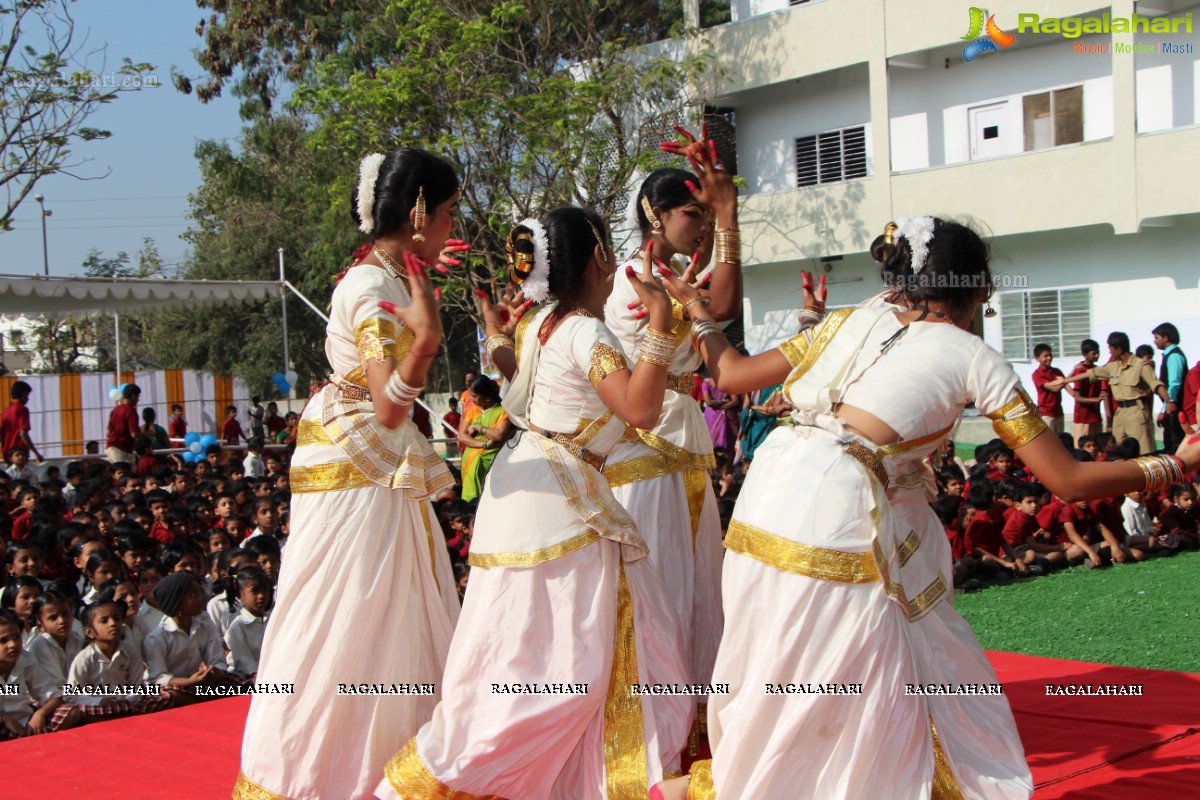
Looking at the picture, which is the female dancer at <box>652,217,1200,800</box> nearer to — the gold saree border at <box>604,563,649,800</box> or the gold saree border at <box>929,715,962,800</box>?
the gold saree border at <box>929,715,962,800</box>

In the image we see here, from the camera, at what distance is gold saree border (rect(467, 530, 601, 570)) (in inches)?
133

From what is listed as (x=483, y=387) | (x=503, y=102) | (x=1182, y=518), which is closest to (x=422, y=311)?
(x=483, y=387)

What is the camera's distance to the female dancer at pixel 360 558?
3.53 meters

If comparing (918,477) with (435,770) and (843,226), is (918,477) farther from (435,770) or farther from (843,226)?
(843,226)

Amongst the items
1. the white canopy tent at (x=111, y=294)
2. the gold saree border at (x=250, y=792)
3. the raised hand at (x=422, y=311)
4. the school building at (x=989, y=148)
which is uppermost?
the school building at (x=989, y=148)

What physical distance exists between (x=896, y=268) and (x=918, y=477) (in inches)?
23.3

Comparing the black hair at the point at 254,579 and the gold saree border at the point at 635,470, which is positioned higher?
the gold saree border at the point at 635,470

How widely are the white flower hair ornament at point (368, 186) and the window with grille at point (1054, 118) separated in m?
14.9

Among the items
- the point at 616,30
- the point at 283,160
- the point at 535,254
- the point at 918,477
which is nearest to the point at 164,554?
the point at 535,254

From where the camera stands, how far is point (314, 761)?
11.5ft

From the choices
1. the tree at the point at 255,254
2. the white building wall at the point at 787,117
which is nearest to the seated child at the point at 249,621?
the white building wall at the point at 787,117

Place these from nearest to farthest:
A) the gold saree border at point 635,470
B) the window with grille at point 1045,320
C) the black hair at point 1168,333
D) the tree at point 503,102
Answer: the gold saree border at point 635,470 → the black hair at point 1168,333 → the window with grille at point 1045,320 → the tree at point 503,102

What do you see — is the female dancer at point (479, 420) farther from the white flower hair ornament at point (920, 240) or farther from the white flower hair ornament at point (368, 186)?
the white flower hair ornament at point (920, 240)

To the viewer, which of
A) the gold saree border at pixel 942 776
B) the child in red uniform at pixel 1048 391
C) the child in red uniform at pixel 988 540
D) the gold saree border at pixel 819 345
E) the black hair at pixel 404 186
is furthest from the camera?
the child in red uniform at pixel 1048 391
